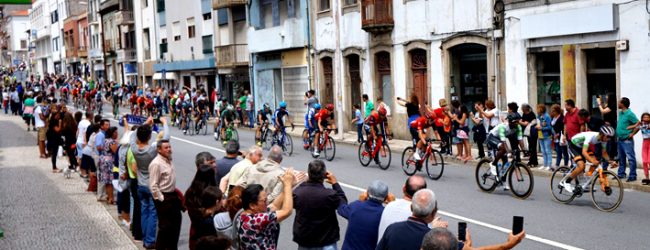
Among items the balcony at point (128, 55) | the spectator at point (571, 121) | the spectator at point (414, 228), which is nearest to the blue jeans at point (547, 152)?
the spectator at point (571, 121)

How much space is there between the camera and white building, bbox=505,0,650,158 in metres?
17.9

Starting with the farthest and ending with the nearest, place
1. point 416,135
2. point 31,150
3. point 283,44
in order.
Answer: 1. point 283,44
2. point 31,150
3. point 416,135

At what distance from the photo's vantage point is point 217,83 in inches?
1773

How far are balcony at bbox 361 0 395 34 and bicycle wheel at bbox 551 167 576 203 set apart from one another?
14.0 meters

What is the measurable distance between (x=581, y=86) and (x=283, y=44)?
713 inches

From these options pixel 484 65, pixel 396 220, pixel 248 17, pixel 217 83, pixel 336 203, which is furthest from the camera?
pixel 217 83

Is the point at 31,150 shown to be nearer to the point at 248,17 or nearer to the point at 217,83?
the point at 248,17

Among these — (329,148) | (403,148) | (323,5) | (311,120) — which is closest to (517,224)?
(329,148)

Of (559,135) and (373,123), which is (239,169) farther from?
(559,135)

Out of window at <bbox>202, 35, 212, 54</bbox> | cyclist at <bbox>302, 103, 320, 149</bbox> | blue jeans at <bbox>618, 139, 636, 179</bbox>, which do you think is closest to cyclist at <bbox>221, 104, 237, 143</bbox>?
cyclist at <bbox>302, 103, 320, 149</bbox>

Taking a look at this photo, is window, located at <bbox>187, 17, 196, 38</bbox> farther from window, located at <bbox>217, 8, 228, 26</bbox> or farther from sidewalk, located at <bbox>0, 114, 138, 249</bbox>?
sidewalk, located at <bbox>0, 114, 138, 249</bbox>

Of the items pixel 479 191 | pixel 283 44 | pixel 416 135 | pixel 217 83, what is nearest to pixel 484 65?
pixel 416 135

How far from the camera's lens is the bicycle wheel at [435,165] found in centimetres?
1709

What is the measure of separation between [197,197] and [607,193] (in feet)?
24.5
